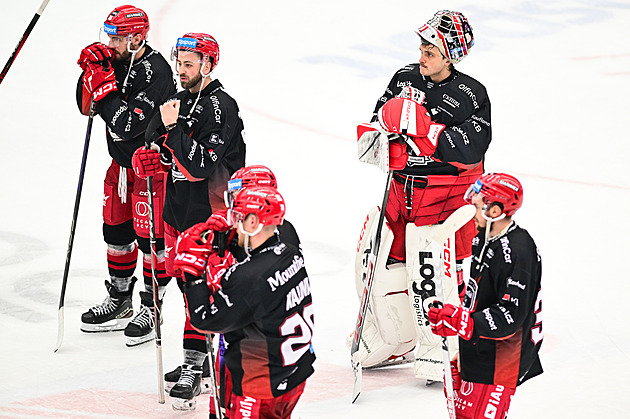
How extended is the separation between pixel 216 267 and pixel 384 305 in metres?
1.44

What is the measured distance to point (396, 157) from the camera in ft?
13.0

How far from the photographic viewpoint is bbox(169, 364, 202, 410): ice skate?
388 centimetres

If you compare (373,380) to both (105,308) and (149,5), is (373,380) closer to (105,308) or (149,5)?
(105,308)

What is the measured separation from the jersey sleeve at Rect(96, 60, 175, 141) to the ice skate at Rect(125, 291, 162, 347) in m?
0.82

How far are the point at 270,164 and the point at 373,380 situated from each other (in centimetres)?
276

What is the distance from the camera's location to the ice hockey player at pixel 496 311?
2.99m

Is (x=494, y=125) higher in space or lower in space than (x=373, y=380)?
higher

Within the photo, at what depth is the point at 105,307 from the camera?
479 cm

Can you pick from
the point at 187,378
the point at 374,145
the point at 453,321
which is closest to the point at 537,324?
the point at 453,321

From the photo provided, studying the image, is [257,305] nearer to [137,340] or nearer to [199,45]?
[199,45]

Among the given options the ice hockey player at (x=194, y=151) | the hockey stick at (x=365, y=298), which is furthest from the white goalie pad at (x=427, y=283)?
the ice hockey player at (x=194, y=151)

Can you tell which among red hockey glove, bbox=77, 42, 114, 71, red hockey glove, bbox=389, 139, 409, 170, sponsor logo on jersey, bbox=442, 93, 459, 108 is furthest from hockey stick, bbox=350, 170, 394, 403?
red hockey glove, bbox=77, 42, 114, 71

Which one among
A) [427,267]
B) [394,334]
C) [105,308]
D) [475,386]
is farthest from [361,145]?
[105,308]

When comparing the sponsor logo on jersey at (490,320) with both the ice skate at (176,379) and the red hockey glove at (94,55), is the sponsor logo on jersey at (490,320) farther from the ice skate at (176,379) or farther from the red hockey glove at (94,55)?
the red hockey glove at (94,55)
